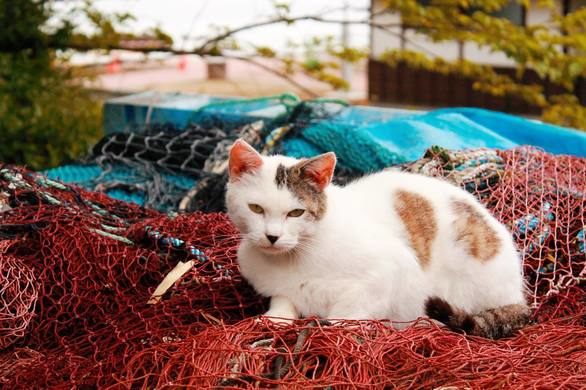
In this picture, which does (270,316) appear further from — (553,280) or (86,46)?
(86,46)

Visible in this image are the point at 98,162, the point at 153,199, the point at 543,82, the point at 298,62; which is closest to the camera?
the point at 153,199

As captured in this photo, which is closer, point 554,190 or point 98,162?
point 554,190

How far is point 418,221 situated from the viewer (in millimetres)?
2252

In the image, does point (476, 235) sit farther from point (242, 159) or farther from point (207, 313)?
point (207, 313)

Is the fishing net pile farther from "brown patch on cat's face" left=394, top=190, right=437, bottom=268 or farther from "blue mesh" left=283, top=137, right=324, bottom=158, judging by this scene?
"brown patch on cat's face" left=394, top=190, right=437, bottom=268

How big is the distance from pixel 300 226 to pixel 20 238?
1204 millimetres

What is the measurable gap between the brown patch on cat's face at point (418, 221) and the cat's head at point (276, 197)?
330 millimetres

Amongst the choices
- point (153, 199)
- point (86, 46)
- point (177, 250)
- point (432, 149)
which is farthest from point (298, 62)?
point (177, 250)

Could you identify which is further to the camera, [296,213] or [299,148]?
[299,148]

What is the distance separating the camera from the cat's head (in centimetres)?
196

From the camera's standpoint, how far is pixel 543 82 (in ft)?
31.4

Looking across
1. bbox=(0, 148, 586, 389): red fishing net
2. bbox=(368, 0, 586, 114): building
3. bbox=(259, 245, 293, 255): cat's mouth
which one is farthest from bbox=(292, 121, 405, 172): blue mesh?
bbox=(368, 0, 586, 114): building

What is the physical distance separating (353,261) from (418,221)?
1.05 ft

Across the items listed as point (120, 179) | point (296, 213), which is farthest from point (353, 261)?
point (120, 179)
